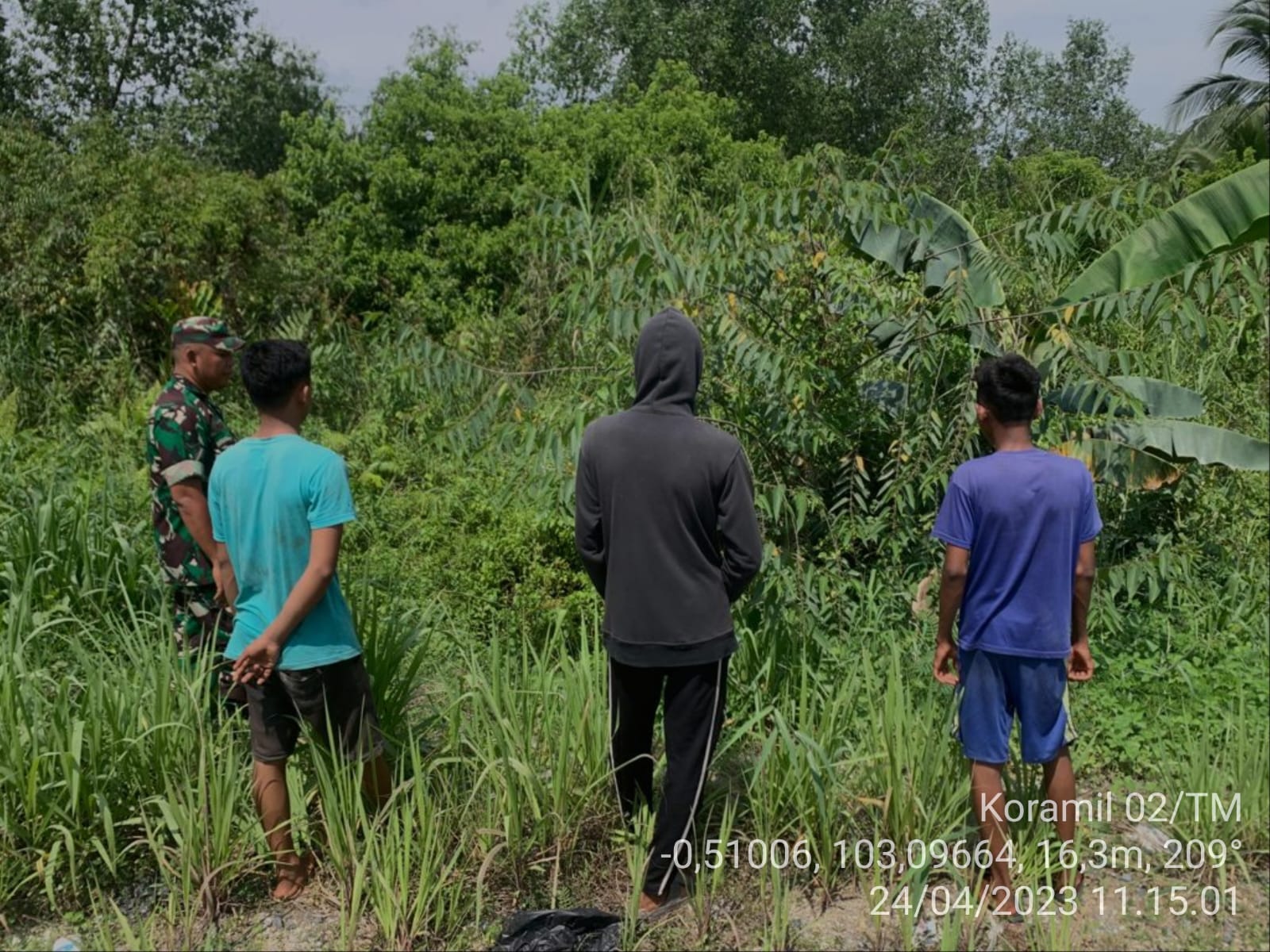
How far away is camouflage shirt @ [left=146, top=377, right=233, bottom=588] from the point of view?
3.56 meters

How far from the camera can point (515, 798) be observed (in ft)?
10.4

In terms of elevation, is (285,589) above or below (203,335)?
below

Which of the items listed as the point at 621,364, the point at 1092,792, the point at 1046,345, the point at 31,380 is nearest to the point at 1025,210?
the point at 1046,345

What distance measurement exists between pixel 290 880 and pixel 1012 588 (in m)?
2.30

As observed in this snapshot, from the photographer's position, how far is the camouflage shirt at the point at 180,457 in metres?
3.56

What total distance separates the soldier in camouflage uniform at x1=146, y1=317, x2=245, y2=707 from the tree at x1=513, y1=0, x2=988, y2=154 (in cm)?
2222

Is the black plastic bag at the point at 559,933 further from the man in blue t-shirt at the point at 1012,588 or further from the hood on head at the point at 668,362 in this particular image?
the hood on head at the point at 668,362

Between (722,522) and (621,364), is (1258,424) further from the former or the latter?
(722,522)

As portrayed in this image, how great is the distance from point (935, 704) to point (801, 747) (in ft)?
2.31

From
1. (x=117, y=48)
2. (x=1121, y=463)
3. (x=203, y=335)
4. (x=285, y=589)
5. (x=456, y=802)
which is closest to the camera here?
(x=285, y=589)

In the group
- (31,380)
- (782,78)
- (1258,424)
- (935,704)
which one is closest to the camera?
(935,704)

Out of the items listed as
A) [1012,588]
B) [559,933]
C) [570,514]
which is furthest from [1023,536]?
[570,514]

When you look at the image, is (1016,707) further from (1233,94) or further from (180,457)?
(1233,94)

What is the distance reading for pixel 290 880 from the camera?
316 centimetres
